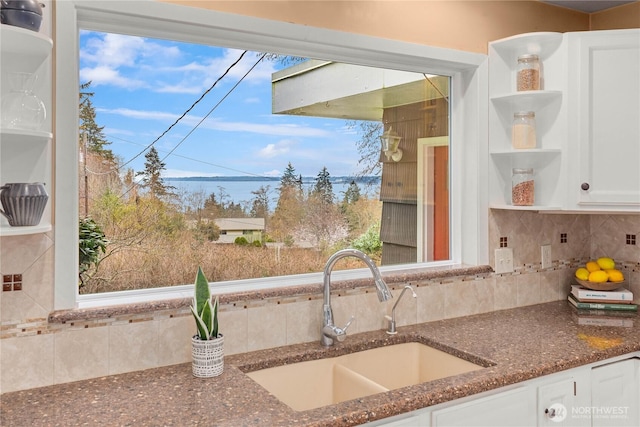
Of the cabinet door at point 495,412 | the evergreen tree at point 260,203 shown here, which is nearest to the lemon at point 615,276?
the cabinet door at point 495,412

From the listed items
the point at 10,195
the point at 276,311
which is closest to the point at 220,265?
the point at 276,311

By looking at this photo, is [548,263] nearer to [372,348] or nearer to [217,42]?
[372,348]

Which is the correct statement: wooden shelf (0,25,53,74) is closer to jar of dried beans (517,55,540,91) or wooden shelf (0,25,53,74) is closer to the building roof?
the building roof

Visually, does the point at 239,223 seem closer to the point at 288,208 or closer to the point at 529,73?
the point at 288,208

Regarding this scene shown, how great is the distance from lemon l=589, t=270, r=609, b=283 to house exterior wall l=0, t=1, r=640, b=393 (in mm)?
203

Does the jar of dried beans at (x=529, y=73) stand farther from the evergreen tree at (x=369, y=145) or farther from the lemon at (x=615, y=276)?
the lemon at (x=615, y=276)

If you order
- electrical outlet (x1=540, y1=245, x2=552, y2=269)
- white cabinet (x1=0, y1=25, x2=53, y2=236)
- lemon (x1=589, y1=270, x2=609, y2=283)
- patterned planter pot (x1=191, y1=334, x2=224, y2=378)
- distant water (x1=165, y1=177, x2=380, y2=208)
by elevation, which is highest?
white cabinet (x1=0, y1=25, x2=53, y2=236)

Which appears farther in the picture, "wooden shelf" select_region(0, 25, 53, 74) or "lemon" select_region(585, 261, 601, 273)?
"lemon" select_region(585, 261, 601, 273)

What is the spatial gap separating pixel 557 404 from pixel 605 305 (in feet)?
2.79

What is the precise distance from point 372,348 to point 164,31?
1365 millimetres

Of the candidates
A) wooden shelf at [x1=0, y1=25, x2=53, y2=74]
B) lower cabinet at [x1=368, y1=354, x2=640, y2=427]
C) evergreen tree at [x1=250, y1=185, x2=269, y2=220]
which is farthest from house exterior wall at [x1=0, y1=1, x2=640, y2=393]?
lower cabinet at [x1=368, y1=354, x2=640, y2=427]

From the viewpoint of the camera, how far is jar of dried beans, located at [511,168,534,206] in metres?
2.35

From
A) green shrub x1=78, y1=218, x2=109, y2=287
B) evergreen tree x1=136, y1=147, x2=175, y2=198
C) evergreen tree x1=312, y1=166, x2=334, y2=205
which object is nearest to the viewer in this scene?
green shrub x1=78, y1=218, x2=109, y2=287

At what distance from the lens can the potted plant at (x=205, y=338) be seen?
1.62 metres
